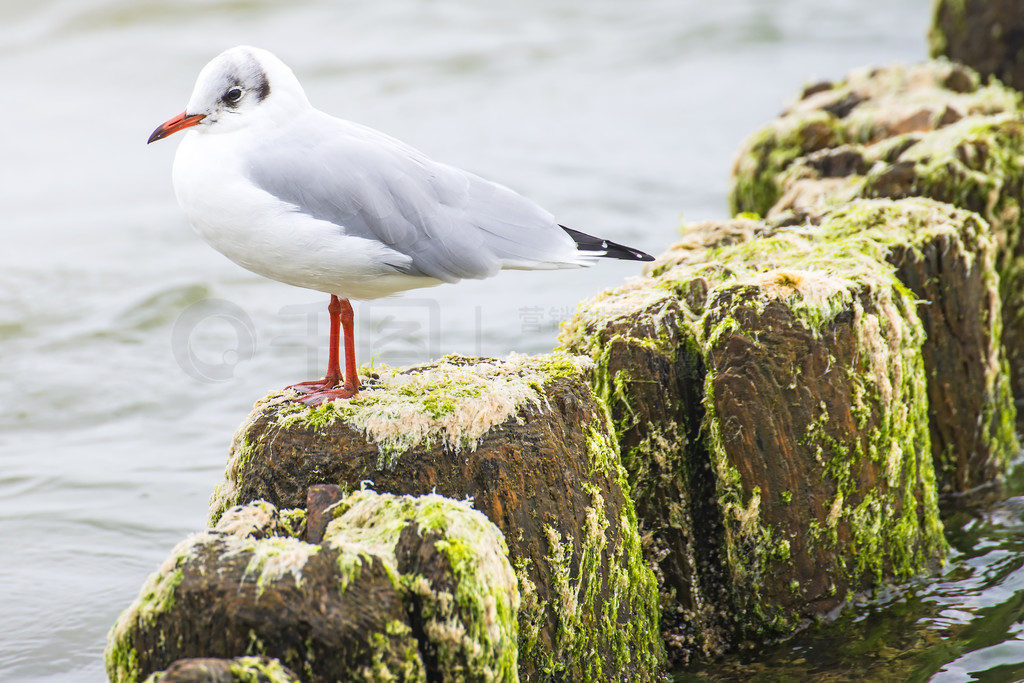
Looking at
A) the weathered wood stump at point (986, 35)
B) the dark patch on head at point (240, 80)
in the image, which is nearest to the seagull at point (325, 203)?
the dark patch on head at point (240, 80)

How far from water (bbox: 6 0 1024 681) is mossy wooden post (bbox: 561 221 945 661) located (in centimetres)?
26

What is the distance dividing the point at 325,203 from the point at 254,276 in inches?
278

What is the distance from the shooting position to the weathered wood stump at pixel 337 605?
235cm

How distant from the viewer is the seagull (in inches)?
128

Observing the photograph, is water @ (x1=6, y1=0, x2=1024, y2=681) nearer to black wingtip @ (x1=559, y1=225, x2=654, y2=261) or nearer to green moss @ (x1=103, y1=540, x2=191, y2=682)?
black wingtip @ (x1=559, y1=225, x2=654, y2=261)

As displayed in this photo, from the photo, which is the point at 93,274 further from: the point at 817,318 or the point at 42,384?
the point at 817,318

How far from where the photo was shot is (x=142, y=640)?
7.92ft

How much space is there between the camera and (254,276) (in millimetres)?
10102

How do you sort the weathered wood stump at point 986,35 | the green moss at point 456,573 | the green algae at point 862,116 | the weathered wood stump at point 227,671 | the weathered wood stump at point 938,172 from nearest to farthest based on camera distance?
the weathered wood stump at point 227,671 → the green moss at point 456,573 → the weathered wood stump at point 938,172 → the green algae at point 862,116 → the weathered wood stump at point 986,35

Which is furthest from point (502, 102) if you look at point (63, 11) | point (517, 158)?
point (63, 11)

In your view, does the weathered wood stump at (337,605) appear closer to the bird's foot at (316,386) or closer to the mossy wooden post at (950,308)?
the bird's foot at (316,386)

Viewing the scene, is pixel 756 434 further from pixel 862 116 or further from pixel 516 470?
pixel 862 116

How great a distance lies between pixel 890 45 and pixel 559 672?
1531cm

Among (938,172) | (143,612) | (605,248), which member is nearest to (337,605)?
(143,612)
